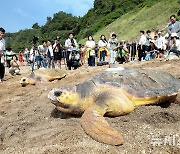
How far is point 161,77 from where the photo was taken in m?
3.53

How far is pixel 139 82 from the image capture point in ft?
10.6

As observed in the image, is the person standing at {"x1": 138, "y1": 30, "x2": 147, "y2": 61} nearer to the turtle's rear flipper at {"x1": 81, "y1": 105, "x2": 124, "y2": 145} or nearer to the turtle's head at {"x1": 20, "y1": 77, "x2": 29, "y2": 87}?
the turtle's head at {"x1": 20, "y1": 77, "x2": 29, "y2": 87}

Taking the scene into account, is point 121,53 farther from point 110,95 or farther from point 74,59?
point 110,95

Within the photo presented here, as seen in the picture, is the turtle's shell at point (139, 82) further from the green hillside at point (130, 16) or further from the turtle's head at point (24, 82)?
the green hillside at point (130, 16)

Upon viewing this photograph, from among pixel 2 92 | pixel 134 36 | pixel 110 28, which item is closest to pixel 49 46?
pixel 2 92

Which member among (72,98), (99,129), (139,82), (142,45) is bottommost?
(99,129)

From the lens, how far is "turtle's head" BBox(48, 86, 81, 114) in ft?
9.59

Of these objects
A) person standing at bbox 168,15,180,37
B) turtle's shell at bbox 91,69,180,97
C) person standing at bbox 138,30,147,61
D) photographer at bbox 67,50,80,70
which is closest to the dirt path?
turtle's shell at bbox 91,69,180,97

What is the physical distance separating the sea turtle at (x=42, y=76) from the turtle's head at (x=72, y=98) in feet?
→ 10.8

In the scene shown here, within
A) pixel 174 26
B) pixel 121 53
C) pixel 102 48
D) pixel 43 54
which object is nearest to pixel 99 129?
pixel 174 26

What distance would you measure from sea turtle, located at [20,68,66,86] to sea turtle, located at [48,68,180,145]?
3.08 metres

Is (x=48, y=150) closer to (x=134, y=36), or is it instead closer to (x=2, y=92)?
(x=2, y=92)

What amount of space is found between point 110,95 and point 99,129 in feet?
1.79

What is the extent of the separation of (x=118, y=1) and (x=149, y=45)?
35.5 m
